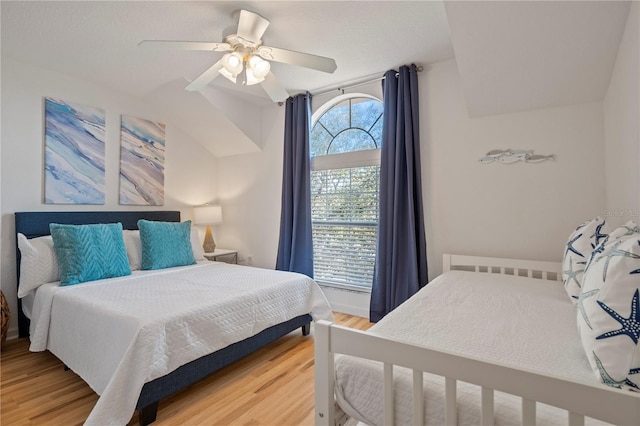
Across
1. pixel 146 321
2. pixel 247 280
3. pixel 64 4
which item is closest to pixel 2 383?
pixel 146 321

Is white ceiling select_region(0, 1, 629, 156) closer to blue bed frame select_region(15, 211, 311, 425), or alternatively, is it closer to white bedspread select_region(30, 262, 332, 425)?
blue bed frame select_region(15, 211, 311, 425)

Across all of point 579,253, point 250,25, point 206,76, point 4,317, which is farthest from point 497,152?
point 4,317

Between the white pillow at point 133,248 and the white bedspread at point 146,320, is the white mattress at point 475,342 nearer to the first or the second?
the white bedspread at point 146,320

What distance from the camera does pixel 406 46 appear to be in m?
2.52

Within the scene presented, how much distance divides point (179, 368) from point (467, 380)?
5.05 feet

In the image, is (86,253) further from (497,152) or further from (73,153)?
(497,152)

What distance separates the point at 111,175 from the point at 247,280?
1.99 meters

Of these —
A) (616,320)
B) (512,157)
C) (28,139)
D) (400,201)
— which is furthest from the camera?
(400,201)

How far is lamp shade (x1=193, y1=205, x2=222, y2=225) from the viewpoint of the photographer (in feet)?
12.8

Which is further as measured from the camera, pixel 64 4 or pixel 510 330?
pixel 64 4

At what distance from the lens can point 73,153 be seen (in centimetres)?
299

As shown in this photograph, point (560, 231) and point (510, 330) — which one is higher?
point (560, 231)

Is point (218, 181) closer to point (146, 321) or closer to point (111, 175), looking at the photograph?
point (111, 175)

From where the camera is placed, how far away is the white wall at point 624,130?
1491 mm
